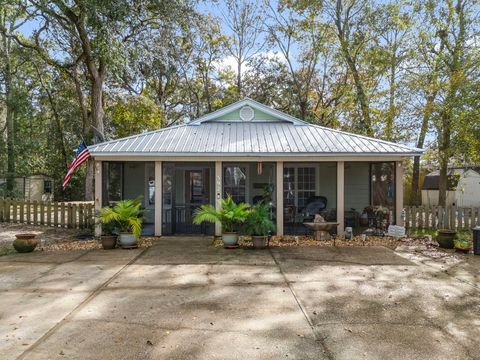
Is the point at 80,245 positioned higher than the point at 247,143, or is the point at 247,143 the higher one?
the point at 247,143

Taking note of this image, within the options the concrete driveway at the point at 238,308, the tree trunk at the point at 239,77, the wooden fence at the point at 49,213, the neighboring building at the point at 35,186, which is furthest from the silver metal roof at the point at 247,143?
the neighboring building at the point at 35,186

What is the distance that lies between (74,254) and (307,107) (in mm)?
18965

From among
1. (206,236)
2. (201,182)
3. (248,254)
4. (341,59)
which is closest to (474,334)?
(248,254)

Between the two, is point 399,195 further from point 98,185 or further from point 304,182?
point 98,185

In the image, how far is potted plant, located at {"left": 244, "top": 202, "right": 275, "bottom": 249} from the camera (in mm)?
10102

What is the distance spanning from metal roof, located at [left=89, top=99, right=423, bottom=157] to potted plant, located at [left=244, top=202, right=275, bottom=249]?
80.9 inches

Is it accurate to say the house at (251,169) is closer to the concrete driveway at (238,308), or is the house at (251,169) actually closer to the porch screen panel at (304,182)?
the porch screen panel at (304,182)

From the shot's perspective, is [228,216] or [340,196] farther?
[340,196]

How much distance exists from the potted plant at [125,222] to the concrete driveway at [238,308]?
1.26 metres

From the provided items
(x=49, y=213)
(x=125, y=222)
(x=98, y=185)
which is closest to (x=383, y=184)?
(x=125, y=222)

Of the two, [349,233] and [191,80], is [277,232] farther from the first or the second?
[191,80]

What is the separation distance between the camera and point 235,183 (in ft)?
44.7

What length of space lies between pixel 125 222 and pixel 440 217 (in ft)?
33.8

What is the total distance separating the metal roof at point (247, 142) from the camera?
37.1 feet
